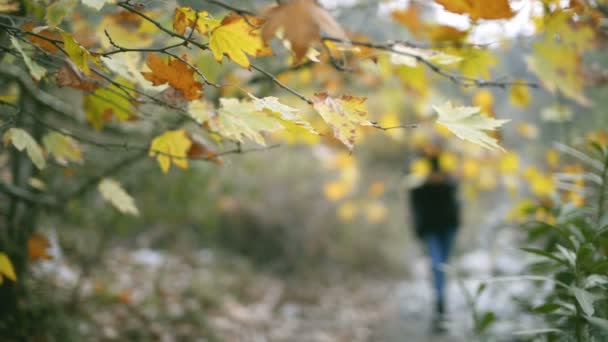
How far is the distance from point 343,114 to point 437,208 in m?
3.18

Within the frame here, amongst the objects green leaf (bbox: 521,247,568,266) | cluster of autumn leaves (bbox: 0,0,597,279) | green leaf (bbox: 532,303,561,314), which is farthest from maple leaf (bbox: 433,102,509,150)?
green leaf (bbox: 532,303,561,314)

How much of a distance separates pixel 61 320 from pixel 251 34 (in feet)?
6.22

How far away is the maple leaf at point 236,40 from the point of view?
101cm

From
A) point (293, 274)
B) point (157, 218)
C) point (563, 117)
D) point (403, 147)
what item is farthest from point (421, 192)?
point (403, 147)

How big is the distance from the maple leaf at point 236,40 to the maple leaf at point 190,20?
2cm

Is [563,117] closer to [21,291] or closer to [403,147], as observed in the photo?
[21,291]

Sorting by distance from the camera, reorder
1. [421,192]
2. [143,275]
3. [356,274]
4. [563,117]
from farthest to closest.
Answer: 1. [356,274]
2. [421,192]
3. [143,275]
4. [563,117]

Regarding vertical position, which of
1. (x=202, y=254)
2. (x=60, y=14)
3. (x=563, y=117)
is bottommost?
(x=202, y=254)

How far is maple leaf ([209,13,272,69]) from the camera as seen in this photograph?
39.6 inches

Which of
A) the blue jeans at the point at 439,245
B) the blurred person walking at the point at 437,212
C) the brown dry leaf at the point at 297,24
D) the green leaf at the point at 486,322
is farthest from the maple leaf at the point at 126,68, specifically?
the blue jeans at the point at 439,245

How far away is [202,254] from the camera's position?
4.71 m

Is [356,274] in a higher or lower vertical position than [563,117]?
lower

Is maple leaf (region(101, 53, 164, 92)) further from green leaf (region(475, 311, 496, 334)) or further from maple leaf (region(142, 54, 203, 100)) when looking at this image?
green leaf (region(475, 311, 496, 334))

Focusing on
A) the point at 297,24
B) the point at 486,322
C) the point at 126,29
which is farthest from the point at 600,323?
the point at 126,29
